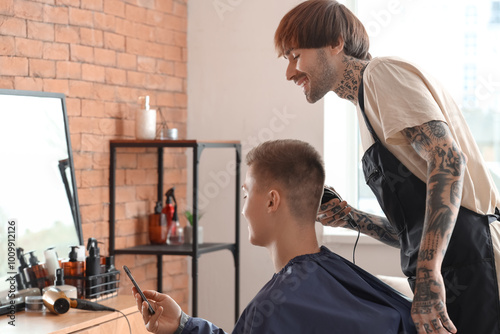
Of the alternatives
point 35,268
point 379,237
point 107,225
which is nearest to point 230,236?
point 107,225

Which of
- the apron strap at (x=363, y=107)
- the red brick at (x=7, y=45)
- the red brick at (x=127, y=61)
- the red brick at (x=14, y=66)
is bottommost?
the apron strap at (x=363, y=107)

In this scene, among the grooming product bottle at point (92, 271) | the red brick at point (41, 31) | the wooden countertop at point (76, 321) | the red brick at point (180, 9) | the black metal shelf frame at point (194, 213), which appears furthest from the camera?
the red brick at point (180, 9)

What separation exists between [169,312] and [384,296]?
570 mm

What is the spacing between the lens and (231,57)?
389 cm

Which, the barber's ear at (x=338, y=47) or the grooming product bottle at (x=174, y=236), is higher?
the barber's ear at (x=338, y=47)

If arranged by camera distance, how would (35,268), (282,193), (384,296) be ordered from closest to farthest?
(384,296) → (282,193) → (35,268)

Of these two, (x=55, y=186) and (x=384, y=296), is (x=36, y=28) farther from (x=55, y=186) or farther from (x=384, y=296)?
(x=384, y=296)

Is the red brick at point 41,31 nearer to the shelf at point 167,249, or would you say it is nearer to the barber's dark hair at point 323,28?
the shelf at point 167,249

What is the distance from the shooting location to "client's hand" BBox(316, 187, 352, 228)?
193cm

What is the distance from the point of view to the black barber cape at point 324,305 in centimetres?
156

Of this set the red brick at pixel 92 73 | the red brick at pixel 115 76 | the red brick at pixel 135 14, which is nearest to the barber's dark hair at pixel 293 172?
the red brick at pixel 92 73

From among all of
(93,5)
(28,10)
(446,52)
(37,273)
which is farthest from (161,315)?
(446,52)

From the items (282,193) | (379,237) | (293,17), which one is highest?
(293,17)

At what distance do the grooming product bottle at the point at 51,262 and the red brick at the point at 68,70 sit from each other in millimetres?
840
